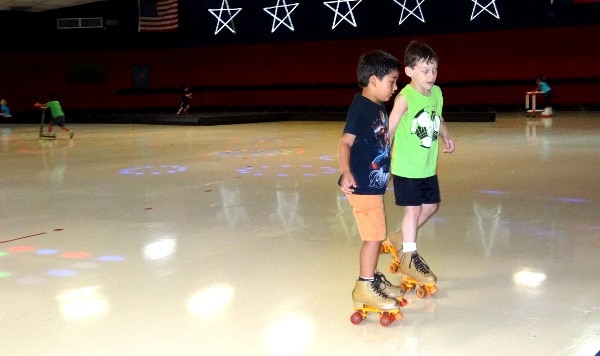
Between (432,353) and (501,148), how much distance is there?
741 cm

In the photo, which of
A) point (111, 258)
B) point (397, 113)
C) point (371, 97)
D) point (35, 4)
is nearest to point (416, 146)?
point (397, 113)

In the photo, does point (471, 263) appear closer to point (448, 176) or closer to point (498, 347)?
point (498, 347)

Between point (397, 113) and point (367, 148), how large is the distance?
353mm

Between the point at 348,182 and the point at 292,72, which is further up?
the point at 348,182

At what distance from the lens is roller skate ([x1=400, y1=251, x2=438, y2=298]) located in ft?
10.2

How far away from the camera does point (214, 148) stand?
1070 cm

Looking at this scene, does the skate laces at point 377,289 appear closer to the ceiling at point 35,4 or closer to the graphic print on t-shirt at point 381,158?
the graphic print on t-shirt at point 381,158

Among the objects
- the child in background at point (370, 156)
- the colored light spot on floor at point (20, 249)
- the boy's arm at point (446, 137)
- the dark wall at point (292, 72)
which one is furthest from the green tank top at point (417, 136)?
the dark wall at point (292, 72)

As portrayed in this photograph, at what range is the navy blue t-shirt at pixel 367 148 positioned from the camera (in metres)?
2.80

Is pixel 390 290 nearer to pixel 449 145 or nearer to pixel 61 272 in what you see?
pixel 449 145

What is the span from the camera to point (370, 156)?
2801 mm

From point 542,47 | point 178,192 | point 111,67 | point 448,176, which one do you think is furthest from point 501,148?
point 111,67

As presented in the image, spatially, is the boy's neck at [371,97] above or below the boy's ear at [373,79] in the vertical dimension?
below

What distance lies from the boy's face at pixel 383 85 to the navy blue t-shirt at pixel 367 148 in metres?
0.05
